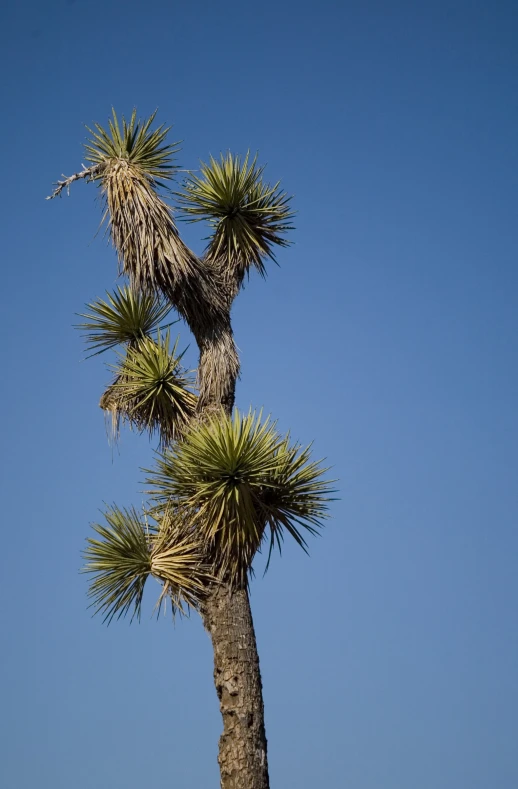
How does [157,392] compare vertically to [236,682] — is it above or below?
above

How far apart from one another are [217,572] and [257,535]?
47cm

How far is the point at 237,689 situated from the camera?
9.19 metres

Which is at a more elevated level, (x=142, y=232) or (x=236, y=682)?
(x=142, y=232)

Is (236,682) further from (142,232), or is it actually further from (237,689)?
(142,232)

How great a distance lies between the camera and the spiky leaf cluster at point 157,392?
1034 cm

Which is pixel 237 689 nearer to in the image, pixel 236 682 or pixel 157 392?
pixel 236 682

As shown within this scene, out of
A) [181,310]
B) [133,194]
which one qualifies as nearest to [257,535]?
[181,310]

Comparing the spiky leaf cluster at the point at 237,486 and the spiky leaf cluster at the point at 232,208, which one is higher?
the spiky leaf cluster at the point at 232,208

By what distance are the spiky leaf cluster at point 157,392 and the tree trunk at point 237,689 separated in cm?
170

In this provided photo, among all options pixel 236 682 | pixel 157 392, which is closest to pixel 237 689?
pixel 236 682

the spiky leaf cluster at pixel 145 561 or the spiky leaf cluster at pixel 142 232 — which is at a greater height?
the spiky leaf cluster at pixel 142 232

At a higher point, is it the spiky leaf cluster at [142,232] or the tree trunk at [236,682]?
the spiky leaf cluster at [142,232]

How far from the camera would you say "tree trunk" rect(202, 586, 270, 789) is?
898cm

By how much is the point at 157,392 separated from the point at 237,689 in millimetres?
2796
